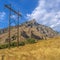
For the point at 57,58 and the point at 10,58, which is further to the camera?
the point at 57,58

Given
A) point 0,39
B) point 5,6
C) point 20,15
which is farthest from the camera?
point 0,39

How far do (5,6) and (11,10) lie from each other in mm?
3265

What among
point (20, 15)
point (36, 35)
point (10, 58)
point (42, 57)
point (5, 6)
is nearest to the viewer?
point (10, 58)

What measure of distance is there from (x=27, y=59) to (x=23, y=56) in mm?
529

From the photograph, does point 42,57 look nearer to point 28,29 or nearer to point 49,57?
point 49,57

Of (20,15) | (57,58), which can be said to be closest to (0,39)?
(20,15)

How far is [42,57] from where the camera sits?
23.9 m

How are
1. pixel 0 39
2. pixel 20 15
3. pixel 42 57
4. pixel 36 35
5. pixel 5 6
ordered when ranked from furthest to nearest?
pixel 36 35 → pixel 0 39 → pixel 20 15 → pixel 5 6 → pixel 42 57

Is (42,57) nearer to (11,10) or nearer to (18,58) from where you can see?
(18,58)

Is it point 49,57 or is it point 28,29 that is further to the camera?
point 28,29

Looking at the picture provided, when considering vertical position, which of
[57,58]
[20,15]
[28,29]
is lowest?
[57,58]

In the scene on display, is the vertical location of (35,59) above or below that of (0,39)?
below

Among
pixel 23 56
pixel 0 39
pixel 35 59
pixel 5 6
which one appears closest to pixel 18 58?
pixel 23 56

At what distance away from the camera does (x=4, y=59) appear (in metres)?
22.0
